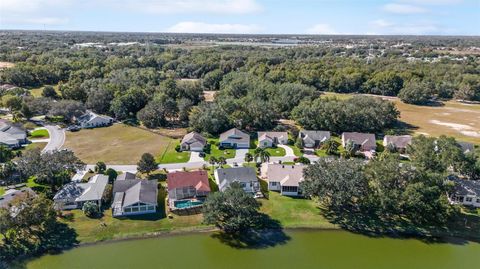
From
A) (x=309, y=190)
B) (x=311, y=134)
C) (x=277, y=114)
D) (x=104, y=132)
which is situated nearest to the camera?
(x=309, y=190)

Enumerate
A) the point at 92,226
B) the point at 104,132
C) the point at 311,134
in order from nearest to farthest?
the point at 92,226 → the point at 311,134 → the point at 104,132

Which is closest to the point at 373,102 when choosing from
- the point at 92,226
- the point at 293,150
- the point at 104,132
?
the point at 293,150

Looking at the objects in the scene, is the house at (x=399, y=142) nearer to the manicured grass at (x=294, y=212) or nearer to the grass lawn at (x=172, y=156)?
the manicured grass at (x=294, y=212)

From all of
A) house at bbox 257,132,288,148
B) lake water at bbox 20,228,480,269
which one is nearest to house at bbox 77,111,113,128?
house at bbox 257,132,288,148

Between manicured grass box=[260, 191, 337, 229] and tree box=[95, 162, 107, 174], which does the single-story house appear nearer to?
tree box=[95, 162, 107, 174]

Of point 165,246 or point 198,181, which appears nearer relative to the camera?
point 165,246

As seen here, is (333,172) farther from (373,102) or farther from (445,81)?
(445,81)
